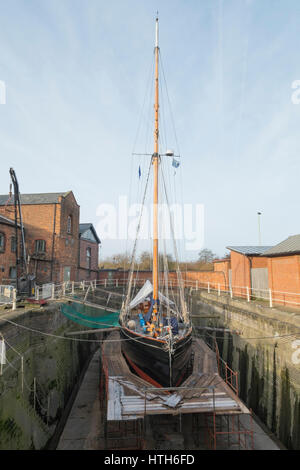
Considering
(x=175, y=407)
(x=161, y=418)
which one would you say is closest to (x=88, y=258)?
(x=161, y=418)

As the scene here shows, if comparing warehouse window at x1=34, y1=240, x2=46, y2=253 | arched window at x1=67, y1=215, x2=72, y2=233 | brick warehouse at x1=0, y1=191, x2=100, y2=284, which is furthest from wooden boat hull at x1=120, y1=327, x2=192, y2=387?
arched window at x1=67, y1=215, x2=72, y2=233

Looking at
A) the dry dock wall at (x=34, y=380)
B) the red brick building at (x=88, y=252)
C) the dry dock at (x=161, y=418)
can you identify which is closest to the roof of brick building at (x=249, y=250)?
the dry dock at (x=161, y=418)

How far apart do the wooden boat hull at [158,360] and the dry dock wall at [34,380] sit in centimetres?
355

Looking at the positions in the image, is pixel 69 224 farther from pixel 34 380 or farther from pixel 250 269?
pixel 250 269

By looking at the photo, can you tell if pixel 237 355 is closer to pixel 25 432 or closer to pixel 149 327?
pixel 149 327

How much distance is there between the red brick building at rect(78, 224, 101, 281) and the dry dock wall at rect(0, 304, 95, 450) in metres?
15.2

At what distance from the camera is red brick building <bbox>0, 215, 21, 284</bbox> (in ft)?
60.5

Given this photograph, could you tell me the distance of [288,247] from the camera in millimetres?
15078

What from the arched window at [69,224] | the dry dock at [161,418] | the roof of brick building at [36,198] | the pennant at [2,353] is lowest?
the dry dock at [161,418]

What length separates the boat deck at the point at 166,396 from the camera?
290 inches

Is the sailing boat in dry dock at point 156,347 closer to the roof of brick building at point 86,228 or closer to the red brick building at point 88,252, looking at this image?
the red brick building at point 88,252

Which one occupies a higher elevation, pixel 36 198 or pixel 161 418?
pixel 36 198

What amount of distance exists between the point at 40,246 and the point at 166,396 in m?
18.3
